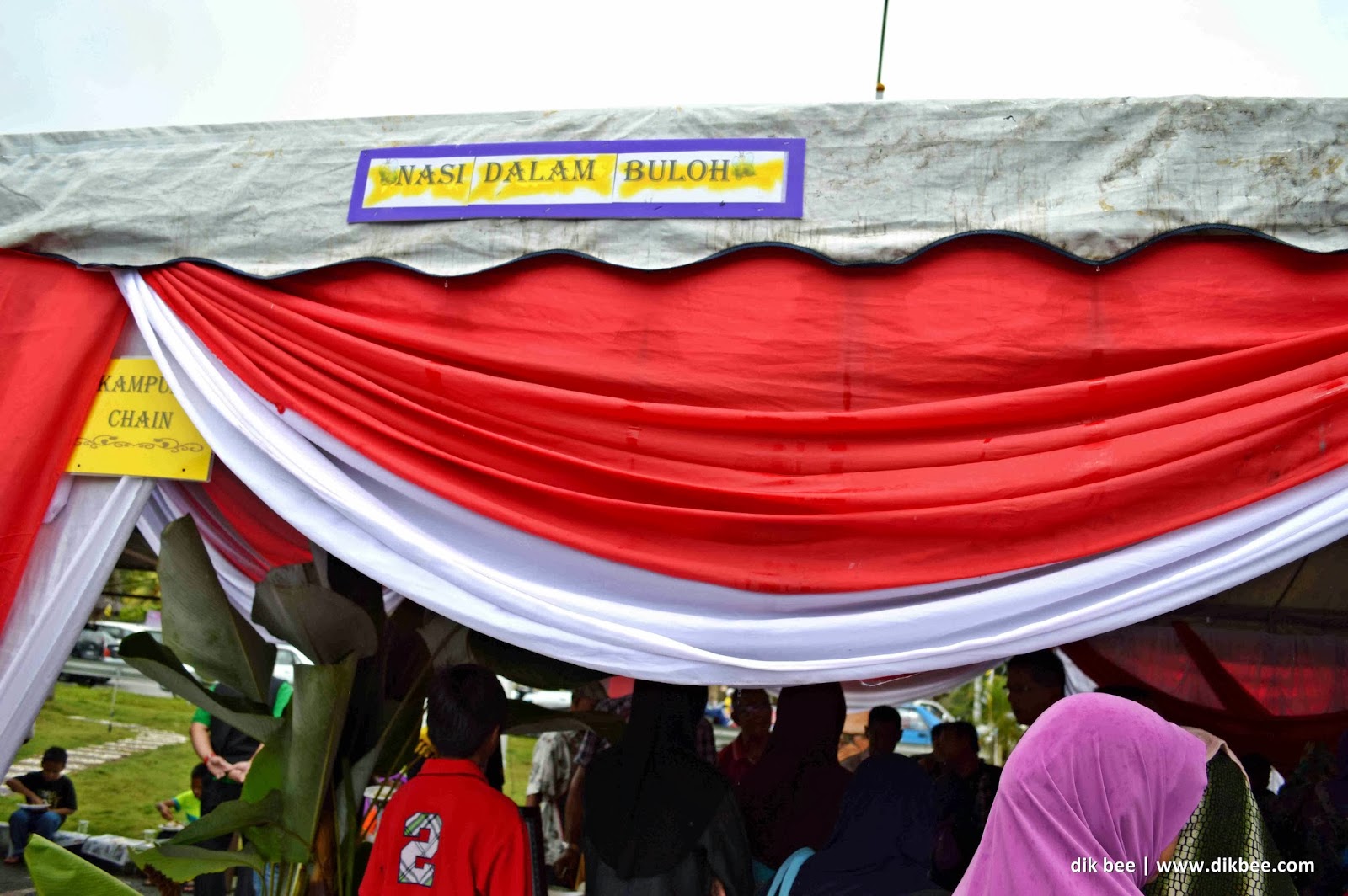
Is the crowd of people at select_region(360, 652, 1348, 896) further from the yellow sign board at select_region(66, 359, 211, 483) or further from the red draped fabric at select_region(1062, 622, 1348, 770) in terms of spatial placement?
the yellow sign board at select_region(66, 359, 211, 483)

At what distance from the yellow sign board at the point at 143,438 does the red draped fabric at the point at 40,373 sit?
6 cm

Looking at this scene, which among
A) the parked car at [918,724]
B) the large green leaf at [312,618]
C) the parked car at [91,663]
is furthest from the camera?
the parked car at [91,663]

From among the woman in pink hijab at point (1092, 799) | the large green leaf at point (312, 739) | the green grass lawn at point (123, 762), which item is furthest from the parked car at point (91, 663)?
the woman in pink hijab at point (1092, 799)

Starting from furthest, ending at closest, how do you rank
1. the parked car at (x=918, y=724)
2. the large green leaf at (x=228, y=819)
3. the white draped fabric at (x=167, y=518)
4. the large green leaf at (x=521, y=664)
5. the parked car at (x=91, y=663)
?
the parked car at (x=91, y=663)
the parked car at (x=918, y=724)
the white draped fabric at (x=167, y=518)
the large green leaf at (x=521, y=664)
the large green leaf at (x=228, y=819)

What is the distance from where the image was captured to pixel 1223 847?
1772 millimetres

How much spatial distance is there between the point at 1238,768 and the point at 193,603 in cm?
256

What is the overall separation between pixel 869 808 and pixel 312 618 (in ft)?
5.22

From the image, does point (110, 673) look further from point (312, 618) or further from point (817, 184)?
point (817, 184)

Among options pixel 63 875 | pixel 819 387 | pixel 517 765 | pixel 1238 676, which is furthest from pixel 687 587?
pixel 517 765

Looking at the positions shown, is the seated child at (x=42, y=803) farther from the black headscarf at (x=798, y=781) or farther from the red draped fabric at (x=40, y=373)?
the black headscarf at (x=798, y=781)

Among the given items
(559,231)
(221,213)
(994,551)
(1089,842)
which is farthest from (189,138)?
(1089,842)

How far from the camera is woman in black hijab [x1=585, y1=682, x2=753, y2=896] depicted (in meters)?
2.79

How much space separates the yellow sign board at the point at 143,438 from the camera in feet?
9.75

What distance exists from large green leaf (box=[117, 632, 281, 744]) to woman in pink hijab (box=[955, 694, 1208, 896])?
1.93 m
